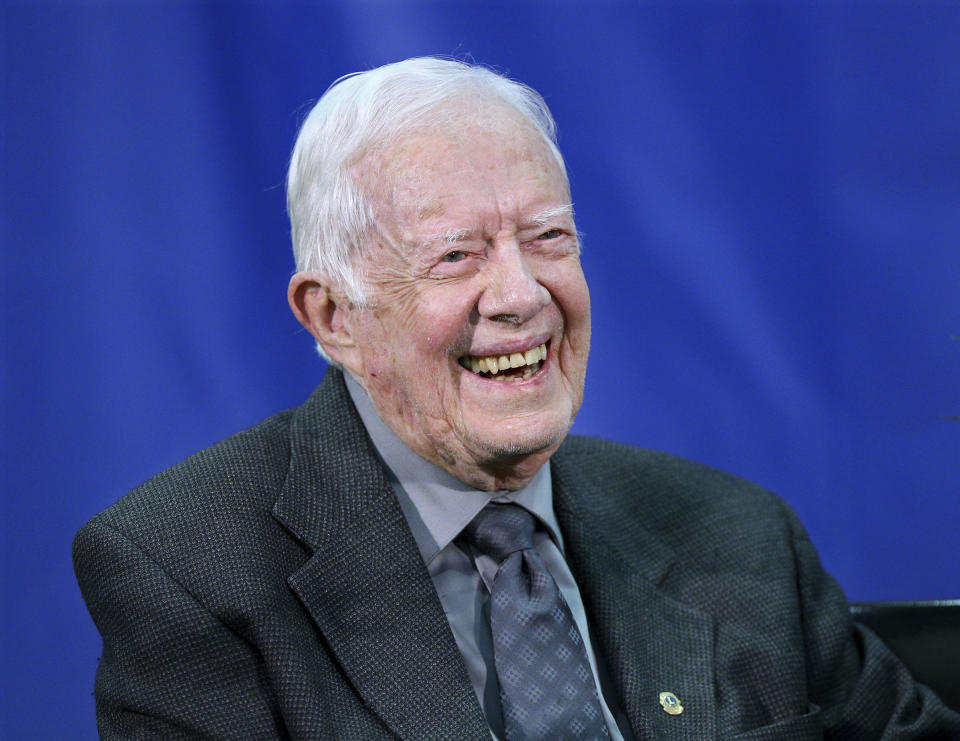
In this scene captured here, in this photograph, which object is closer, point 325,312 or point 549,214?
point 549,214

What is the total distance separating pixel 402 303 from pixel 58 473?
3.43 feet

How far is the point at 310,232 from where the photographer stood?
2.08 meters

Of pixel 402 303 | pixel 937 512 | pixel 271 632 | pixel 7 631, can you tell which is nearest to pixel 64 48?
pixel 402 303

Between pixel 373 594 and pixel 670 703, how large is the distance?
58cm

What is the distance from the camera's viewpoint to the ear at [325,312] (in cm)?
206

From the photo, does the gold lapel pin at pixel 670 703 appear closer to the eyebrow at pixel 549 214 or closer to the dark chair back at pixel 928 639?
the dark chair back at pixel 928 639

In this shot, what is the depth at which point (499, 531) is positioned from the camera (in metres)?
2.03

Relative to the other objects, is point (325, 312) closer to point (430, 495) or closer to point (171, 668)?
point (430, 495)

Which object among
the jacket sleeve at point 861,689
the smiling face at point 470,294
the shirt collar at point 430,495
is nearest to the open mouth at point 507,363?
the smiling face at point 470,294

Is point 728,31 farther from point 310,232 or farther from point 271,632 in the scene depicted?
point 271,632

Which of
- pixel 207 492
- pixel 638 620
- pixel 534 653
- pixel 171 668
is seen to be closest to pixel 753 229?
pixel 638 620

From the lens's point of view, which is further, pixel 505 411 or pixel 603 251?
pixel 603 251

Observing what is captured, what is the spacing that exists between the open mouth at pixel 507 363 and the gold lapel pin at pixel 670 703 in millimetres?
636

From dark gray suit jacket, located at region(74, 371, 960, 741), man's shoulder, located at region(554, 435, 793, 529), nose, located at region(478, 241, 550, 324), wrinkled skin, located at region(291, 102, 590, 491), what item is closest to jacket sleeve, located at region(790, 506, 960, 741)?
dark gray suit jacket, located at region(74, 371, 960, 741)
